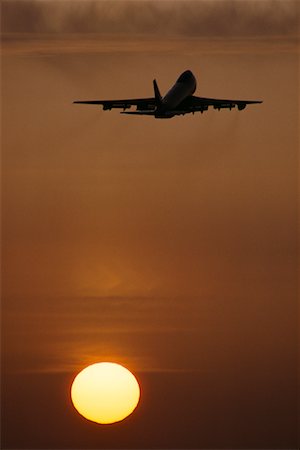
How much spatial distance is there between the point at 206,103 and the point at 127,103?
4.28 m

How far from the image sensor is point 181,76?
1622 inches

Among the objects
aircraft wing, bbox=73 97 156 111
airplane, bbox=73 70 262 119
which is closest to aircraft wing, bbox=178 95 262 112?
airplane, bbox=73 70 262 119

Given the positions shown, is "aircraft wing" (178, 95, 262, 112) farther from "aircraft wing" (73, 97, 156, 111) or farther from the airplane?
"aircraft wing" (73, 97, 156, 111)

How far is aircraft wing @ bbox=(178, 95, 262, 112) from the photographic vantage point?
119ft

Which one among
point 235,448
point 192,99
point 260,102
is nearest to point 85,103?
point 192,99

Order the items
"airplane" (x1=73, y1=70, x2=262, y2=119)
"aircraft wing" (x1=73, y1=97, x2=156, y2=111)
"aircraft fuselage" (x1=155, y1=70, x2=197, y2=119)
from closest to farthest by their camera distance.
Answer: "aircraft fuselage" (x1=155, y1=70, x2=197, y2=119) < "airplane" (x1=73, y1=70, x2=262, y2=119) < "aircraft wing" (x1=73, y1=97, x2=156, y2=111)

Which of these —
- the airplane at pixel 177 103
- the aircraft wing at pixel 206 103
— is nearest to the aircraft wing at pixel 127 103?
the airplane at pixel 177 103

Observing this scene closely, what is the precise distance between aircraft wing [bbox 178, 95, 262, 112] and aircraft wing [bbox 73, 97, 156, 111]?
5.50 ft

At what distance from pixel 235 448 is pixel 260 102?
55.5ft

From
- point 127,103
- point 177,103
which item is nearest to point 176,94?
point 177,103

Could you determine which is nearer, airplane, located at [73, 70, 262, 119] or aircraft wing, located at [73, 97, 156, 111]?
airplane, located at [73, 70, 262, 119]

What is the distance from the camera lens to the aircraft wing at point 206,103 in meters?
36.4

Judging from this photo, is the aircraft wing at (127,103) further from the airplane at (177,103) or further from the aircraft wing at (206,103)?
the aircraft wing at (206,103)

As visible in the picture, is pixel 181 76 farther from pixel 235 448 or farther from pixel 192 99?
pixel 235 448
